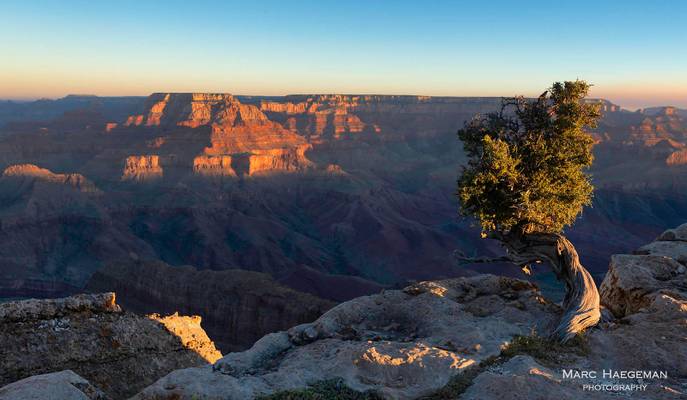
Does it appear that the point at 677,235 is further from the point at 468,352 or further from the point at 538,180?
the point at 468,352

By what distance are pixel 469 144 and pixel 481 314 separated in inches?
303

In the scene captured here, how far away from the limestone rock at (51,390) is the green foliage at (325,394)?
4885 mm

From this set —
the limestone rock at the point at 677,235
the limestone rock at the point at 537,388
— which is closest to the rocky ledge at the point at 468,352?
the limestone rock at the point at 537,388

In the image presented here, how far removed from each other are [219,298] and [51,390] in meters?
55.3

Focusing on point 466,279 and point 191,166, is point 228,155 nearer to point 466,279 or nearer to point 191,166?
point 191,166

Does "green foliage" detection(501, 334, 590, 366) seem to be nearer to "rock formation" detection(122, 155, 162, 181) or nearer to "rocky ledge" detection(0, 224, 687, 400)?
"rocky ledge" detection(0, 224, 687, 400)

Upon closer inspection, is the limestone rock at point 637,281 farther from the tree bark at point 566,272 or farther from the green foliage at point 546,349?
the green foliage at point 546,349

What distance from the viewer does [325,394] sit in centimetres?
1202

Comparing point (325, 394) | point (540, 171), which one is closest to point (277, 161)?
point (540, 171)

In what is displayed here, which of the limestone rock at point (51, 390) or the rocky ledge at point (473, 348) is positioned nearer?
the limestone rock at point (51, 390)

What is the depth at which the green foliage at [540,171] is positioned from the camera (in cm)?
2060

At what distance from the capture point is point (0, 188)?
461ft

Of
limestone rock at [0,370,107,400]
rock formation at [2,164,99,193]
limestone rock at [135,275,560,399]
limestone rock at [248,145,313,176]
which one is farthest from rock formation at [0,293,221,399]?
limestone rock at [248,145,313,176]

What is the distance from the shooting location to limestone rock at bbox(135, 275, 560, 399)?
12773mm
